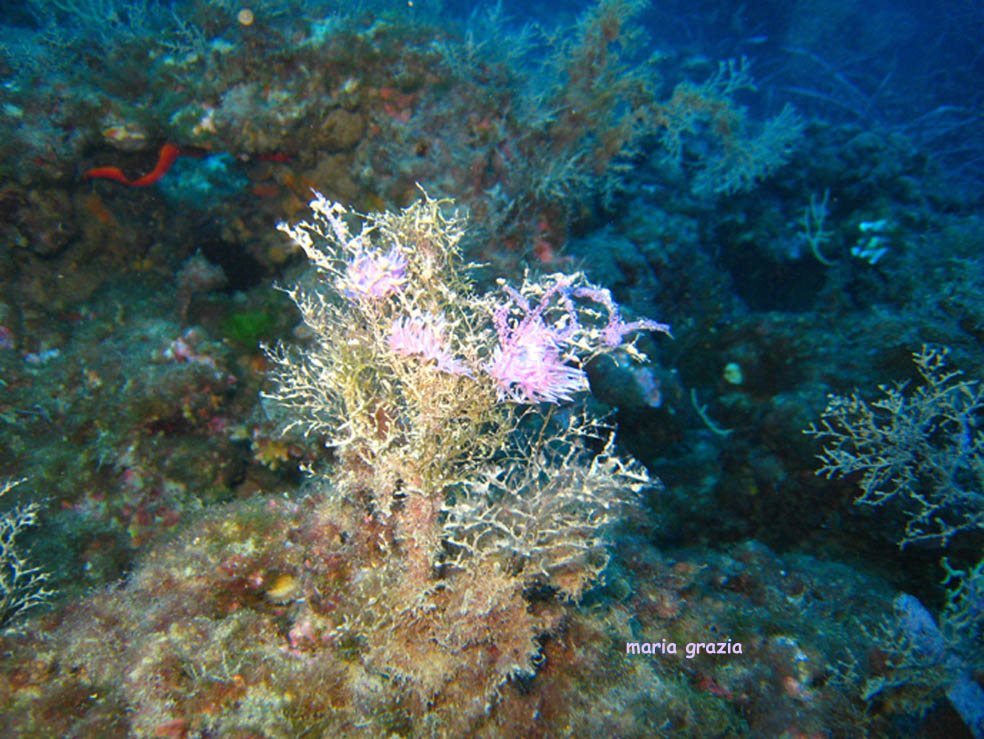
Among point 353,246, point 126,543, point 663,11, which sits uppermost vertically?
point 663,11

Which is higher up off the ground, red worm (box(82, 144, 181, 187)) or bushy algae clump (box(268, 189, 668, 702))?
red worm (box(82, 144, 181, 187))

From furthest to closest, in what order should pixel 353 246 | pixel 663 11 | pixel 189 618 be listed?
pixel 663 11
pixel 189 618
pixel 353 246

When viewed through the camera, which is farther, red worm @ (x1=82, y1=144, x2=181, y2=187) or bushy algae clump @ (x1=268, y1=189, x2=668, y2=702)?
red worm @ (x1=82, y1=144, x2=181, y2=187)

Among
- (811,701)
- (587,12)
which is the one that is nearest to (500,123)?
(587,12)

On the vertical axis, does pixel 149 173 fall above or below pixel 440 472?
above

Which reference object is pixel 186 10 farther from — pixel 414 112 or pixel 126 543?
pixel 126 543

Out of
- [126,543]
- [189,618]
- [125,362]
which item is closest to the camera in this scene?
[189,618]

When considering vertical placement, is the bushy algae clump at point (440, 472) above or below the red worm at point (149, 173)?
below

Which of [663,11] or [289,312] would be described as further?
[663,11]

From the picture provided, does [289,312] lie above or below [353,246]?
above

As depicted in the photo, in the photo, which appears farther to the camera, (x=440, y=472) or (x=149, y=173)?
(x=149, y=173)

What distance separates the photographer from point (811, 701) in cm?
235

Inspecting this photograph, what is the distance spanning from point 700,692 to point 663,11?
2218 centimetres

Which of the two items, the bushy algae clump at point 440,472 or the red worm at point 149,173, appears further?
the red worm at point 149,173
